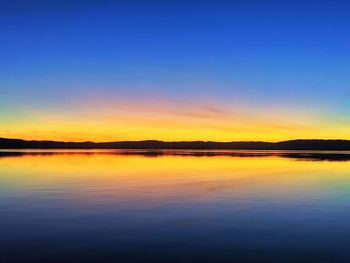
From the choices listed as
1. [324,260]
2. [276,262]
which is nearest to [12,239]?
[276,262]

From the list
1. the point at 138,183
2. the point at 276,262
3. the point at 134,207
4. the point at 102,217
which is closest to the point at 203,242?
the point at 276,262

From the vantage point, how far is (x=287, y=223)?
771 inches

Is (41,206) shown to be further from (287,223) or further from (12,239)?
(287,223)

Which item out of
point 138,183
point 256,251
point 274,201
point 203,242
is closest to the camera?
point 256,251

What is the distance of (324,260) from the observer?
13422mm

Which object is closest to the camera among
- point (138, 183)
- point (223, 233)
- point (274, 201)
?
point (223, 233)

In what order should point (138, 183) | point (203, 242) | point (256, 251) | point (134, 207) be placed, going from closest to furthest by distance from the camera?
point (256, 251)
point (203, 242)
point (134, 207)
point (138, 183)

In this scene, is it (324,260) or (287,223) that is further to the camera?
(287,223)

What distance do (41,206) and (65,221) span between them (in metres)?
4.92

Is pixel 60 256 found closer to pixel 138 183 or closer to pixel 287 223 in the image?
pixel 287 223

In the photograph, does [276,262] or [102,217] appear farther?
[102,217]

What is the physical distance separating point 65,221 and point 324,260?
11.2 metres

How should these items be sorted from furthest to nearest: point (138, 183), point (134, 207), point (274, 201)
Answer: point (138, 183) < point (274, 201) < point (134, 207)

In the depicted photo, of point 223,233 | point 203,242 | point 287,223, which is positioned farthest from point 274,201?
point 203,242
